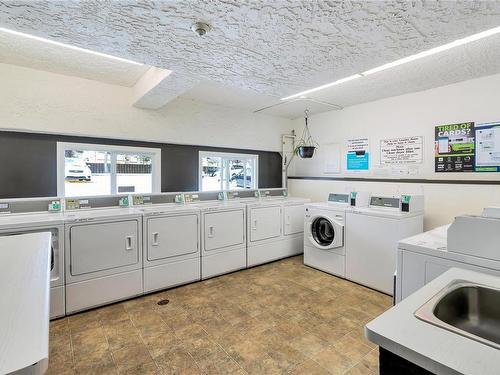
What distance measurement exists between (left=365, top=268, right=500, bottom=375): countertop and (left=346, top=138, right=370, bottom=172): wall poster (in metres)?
3.57

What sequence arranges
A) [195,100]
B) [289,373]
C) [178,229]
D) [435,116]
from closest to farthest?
[289,373]
[178,229]
[435,116]
[195,100]

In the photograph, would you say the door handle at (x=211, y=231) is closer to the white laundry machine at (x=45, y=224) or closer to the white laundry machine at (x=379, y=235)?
the white laundry machine at (x=45, y=224)

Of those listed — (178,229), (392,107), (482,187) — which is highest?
(392,107)

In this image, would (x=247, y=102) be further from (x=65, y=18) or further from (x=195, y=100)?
(x=65, y=18)

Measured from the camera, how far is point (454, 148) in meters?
3.26

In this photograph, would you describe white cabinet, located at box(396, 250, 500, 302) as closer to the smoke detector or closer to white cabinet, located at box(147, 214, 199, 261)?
the smoke detector

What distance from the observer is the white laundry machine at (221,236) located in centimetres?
343

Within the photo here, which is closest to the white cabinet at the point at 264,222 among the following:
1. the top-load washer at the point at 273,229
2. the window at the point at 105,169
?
the top-load washer at the point at 273,229

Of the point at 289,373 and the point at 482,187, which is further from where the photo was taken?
the point at 482,187

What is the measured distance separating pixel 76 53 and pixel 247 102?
92.2 inches

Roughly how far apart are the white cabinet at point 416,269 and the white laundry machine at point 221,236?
227 cm

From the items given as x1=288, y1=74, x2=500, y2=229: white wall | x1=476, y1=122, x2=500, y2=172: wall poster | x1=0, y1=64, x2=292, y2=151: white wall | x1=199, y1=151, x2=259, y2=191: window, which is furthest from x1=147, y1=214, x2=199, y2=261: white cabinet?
x1=476, y1=122, x2=500, y2=172: wall poster

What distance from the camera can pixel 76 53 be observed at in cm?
256

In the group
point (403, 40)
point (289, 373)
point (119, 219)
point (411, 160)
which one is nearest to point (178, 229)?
point (119, 219)
